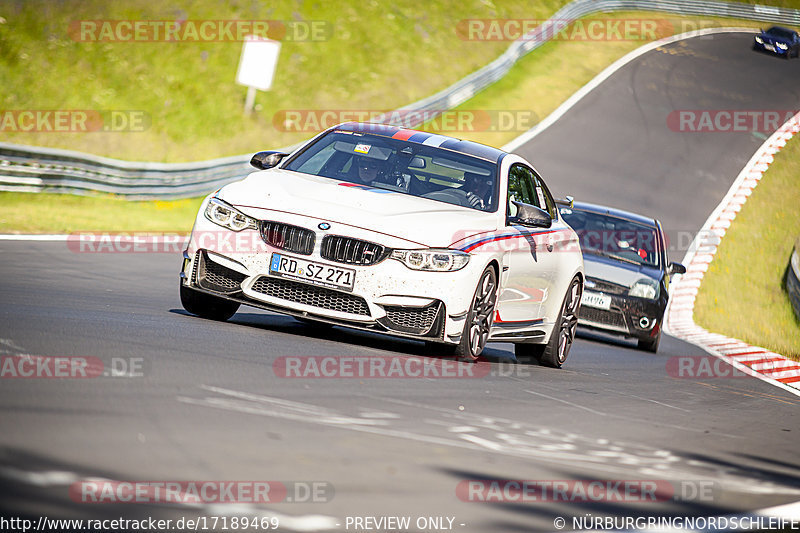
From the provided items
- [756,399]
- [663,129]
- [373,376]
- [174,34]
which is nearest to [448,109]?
[663,129]

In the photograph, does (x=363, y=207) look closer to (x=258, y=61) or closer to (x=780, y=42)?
(x=258, y=61)

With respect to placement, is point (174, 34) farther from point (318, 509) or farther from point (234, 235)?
point (318, 509)

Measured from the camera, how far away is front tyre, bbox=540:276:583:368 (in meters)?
10.5

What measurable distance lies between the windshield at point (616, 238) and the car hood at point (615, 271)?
0.15 metres

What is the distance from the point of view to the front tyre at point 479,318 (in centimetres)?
847

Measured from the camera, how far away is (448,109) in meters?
33.6

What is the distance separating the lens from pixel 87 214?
757 inches

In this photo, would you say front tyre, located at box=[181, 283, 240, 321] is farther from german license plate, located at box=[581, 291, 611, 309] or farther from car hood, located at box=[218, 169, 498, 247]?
german license plate, located at box=[581, 291, 611, 309]
